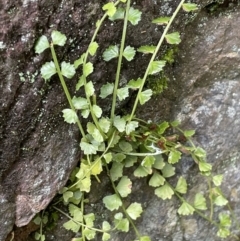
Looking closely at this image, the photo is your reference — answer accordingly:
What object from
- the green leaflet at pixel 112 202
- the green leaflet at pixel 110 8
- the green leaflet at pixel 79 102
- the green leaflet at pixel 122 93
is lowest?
the green leaflet at pixel 112 202

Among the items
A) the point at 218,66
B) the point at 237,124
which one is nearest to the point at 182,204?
the point at 237,124

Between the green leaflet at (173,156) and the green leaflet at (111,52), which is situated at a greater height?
the green leaflet at (111,52)

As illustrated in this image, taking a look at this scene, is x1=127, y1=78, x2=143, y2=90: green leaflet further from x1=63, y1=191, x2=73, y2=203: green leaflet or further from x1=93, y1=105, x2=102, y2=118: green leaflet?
x1=63, y1=191, x2=73, y2=203: green leaflet

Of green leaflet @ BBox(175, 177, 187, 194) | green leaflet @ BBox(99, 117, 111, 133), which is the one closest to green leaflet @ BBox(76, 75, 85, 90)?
green leaflet @ BBox(99, 117, 111, 133)

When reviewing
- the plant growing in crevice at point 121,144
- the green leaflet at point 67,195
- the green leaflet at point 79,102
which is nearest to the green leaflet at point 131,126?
the plant growing in crevice at point 121,144

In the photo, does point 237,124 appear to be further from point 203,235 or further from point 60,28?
point 60,28

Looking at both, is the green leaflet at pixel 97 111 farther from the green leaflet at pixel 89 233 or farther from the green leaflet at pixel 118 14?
the green leaflet at pixel 89 233
